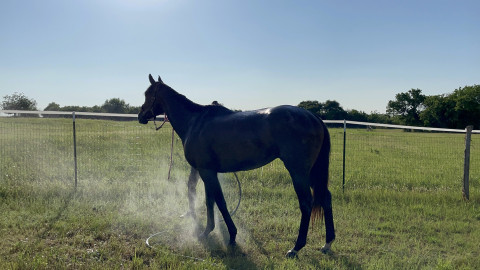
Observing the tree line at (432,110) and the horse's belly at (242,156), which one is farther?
the tree line at (432,110)

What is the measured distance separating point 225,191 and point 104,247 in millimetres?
3485

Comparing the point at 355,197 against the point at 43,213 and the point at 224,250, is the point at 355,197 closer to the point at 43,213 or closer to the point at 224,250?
the point at 224,250

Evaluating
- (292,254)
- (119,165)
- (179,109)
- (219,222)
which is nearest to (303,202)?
(292,254)

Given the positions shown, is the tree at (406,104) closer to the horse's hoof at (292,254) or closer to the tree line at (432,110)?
the tree line at (432,110)

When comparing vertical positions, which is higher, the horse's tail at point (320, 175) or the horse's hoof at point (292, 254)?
the horse's tail at point (320, 175)

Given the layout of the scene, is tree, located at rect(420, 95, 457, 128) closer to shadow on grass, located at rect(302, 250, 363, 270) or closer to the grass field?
the grass field

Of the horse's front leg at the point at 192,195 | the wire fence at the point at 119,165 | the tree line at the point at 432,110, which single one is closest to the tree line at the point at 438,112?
the tree line at the point at 432,110

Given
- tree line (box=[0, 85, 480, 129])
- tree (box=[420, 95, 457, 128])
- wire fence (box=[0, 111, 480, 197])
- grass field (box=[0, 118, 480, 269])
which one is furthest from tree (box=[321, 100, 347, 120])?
grass field (box=[0, 118, 480, 269])

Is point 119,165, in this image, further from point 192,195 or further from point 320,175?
point 320,175

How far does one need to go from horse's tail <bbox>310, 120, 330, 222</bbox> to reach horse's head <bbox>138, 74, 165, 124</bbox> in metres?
2.68

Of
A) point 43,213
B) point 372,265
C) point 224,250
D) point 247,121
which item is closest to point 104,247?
point 224,250

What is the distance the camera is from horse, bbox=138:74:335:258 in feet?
13.9

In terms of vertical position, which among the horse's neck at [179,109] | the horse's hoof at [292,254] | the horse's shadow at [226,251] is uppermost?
the horse's neck at [179,109]

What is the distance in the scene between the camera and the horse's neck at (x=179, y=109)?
517 centimetres
